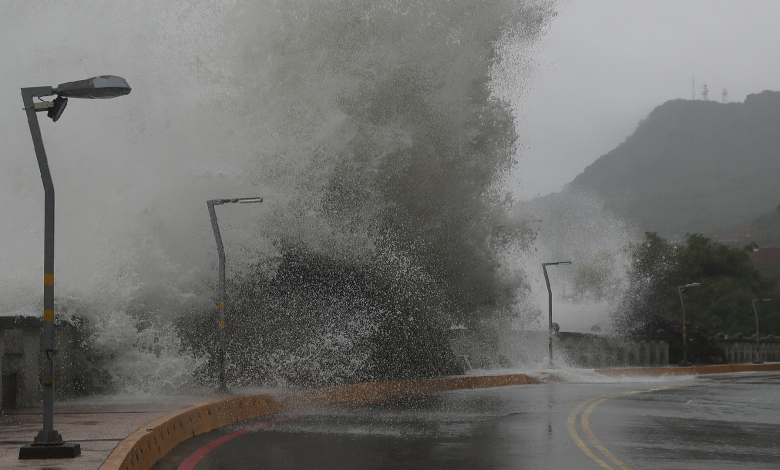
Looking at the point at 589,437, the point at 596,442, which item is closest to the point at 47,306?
the point at 596,442

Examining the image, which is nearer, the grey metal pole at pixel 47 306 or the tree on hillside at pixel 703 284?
the grey metal pole at pixel 47 306

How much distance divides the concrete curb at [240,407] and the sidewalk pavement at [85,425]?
0.24 m

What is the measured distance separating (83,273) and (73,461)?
16999 millimetres

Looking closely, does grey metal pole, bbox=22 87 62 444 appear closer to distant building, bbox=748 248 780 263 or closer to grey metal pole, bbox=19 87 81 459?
grey metal pole, bbox=19 87 81 459

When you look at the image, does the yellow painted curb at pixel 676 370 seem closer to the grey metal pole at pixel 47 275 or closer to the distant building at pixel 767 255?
the grey metal pole at pixel 47 275

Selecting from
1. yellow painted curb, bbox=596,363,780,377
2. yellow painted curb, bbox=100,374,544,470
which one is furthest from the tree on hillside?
yellow painted curb, bbox=100,374,544,470

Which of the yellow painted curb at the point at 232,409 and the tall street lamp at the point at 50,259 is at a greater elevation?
the tall street lamp at the point at 50,259

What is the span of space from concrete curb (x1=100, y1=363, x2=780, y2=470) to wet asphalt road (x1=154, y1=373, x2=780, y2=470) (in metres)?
0.26

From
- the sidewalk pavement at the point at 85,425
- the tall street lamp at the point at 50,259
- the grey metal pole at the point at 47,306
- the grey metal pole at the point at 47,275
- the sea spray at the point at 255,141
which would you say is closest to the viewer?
the sidewalk pavement at the point at 85,425

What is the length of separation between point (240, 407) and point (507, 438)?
235 inches

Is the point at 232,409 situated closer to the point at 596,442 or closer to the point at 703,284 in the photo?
the point at 596,442

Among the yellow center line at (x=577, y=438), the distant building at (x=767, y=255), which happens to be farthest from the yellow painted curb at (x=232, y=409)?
the distant building at (x=767, y=255)

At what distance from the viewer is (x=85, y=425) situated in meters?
12.3

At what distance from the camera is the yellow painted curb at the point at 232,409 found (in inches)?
392
